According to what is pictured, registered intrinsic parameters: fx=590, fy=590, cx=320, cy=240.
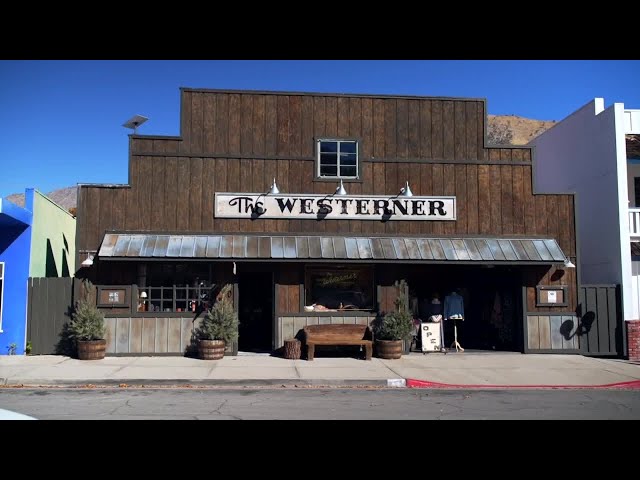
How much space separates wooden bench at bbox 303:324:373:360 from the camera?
1423cm

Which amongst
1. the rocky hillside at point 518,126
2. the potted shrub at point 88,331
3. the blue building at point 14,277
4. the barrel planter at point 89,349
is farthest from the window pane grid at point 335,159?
the rocky hillside at point 518,126

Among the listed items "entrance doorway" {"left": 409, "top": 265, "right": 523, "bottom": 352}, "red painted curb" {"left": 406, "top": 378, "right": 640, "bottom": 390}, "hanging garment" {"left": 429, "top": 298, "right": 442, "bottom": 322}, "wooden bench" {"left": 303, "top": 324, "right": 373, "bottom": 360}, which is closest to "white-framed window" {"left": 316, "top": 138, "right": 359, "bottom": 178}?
"entrance doorway" {"left": 409, "top": 265, "right": 523, "bottom": 352}

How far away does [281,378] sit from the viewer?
38.7ft

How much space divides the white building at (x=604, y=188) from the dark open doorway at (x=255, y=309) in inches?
322

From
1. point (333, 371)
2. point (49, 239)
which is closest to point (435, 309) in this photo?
point (333, 371)

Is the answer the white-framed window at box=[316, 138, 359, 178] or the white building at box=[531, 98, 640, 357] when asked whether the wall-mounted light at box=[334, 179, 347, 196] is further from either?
the white building at box=[531, 98, 640, 357]

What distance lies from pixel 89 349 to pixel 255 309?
4722 millimetres

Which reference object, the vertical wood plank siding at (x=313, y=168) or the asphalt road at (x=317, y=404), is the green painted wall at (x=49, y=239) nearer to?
the vertical wood plank siding at (x=313, y=168)

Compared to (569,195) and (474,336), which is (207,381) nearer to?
(474,336)

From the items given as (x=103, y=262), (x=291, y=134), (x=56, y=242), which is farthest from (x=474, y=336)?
(x=56, y=242)

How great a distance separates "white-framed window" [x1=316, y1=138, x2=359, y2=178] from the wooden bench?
406cm

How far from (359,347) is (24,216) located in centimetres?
930

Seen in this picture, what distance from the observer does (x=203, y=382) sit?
11.5 meters
